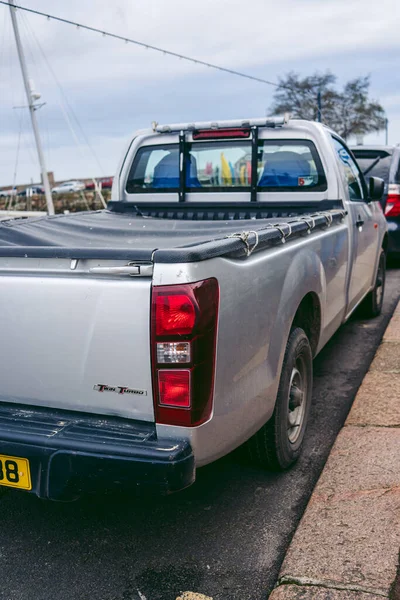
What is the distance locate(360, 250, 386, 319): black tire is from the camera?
21.8ft

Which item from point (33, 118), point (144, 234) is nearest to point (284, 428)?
point (144, 234)

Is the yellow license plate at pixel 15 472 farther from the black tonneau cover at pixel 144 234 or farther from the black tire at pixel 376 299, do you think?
the black tire at pixel 376 299

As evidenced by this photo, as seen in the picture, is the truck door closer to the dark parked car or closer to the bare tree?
the dark parked car

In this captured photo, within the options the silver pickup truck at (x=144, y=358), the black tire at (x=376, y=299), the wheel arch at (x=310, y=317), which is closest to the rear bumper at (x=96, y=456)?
the silver pickup truck at (x=144, y=358)

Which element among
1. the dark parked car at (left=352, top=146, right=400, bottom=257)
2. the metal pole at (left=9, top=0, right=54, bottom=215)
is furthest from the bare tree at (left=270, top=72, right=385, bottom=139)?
the dark parked car at (left=352, top=146, right=400, bottom=257)

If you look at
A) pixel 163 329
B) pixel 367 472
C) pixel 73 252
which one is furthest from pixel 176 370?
pixel 367 472

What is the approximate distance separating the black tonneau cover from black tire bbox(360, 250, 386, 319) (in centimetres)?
217

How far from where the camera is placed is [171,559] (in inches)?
110

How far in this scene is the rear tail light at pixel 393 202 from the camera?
9148mm

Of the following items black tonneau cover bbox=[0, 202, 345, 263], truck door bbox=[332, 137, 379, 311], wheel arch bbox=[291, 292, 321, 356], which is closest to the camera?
black tonneau cover bbox=[0, 202, 345, 263]

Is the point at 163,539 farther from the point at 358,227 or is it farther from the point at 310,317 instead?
the point at 358,227

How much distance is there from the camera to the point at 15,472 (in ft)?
8.30

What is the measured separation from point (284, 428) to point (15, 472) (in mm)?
1365

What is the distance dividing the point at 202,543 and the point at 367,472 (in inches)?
38.5
